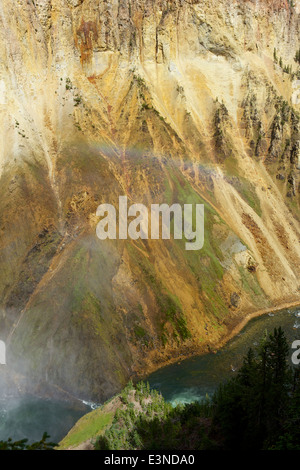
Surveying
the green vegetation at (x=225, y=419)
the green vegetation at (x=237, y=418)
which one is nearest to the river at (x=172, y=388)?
the green vegetation at (x=225, y=419)

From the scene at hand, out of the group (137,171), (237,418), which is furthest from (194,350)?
(137,171)

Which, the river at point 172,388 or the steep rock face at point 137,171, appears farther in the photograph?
the steep rock face at point 137,171

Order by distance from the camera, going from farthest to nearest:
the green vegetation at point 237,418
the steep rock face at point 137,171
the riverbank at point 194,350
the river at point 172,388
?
the steep rock face at point 137,171 < the riverbank at point 194,350 < the river at point 172,388 < the green vegetation at point 237,418

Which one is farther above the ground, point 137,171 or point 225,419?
point 137,171

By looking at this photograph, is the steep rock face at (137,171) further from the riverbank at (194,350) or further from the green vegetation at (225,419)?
the green vegetation at (225,419)

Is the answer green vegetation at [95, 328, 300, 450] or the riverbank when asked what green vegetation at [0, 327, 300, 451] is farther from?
the riverbank

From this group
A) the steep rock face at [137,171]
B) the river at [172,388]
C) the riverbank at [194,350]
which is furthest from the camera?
the steep rock face at [137,171]

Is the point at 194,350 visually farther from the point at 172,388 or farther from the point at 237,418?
the point at 237,418
